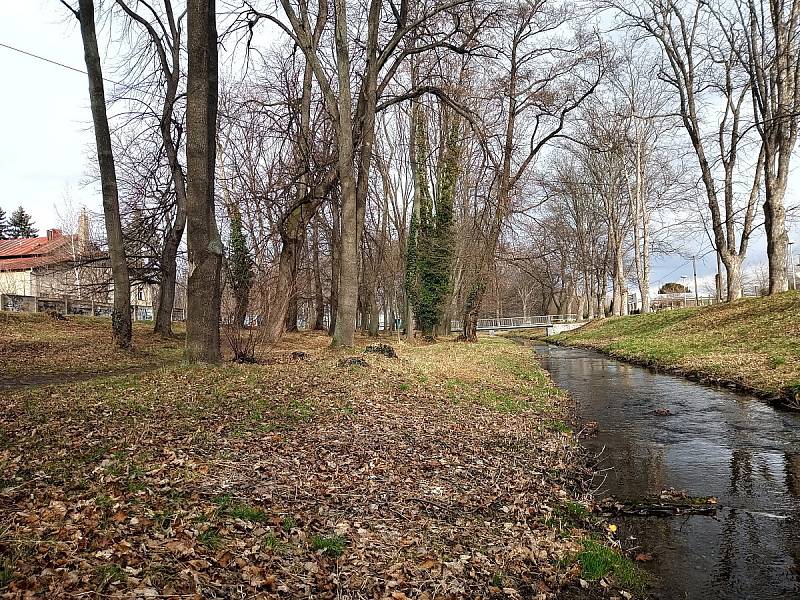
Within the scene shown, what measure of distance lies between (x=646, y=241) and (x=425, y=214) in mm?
13930

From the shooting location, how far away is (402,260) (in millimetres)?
29531

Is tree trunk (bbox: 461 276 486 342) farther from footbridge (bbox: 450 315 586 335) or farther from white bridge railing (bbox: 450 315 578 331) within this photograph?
white bridge railing (bbox: 450 315 578 331)

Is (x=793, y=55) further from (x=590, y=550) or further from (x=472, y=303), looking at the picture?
(x=590, y=550)

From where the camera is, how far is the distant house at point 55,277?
80.0ft

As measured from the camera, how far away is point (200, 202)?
9.24 metres

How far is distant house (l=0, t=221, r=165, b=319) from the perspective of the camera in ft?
80.0

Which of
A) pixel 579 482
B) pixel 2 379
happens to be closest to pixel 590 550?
pixel 579 482

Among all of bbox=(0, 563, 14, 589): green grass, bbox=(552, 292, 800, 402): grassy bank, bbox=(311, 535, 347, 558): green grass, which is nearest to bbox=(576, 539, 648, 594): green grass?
bbox=(311, 535, 347, 558): green grass

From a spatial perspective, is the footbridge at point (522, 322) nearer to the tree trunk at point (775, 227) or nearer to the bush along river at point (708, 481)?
the tree trunk at point (775, 227)

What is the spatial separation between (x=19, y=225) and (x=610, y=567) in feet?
235

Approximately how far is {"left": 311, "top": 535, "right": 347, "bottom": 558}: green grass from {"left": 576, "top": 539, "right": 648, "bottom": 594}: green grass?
1712 mm

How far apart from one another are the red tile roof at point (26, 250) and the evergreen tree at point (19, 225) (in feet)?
38.5

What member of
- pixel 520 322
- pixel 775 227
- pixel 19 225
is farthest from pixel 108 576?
pixel 19 225

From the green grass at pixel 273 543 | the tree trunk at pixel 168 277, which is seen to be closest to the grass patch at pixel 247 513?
the green grass at pixel 273 543
